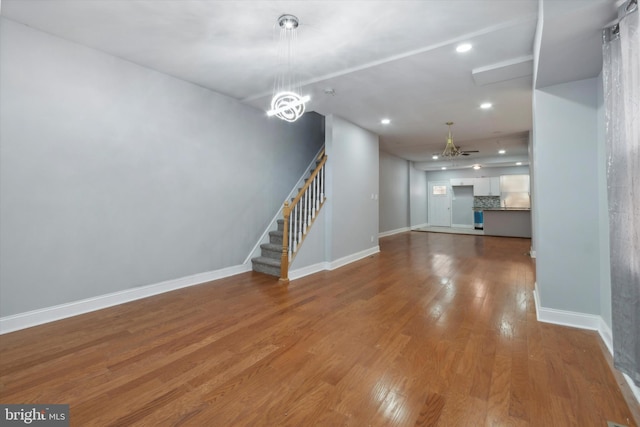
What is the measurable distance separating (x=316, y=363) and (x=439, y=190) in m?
11.9

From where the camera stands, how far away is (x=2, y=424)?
147 cm

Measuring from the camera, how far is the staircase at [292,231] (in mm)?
4203

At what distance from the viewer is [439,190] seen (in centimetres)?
1240

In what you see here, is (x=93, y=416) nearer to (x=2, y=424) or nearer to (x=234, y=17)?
(x=2, y=424)

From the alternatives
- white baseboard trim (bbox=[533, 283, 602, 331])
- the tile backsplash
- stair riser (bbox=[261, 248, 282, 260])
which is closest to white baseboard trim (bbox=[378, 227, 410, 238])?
the tile backsplash

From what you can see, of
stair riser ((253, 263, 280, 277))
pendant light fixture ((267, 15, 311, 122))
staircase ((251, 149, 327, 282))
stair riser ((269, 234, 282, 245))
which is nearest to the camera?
pendant light fixture ((267, 15, 311, 122))

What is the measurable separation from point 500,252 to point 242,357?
255 inches

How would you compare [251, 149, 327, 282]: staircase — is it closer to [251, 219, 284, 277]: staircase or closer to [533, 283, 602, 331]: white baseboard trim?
[251, 219, 284, 277]: staircase

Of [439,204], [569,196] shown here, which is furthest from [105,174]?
[439,204]

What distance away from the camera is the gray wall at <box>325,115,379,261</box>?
4.92 m

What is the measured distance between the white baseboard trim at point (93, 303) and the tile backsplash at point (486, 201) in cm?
1112

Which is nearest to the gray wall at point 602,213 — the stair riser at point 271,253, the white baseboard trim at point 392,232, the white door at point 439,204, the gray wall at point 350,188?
the gray wall at point 350,188

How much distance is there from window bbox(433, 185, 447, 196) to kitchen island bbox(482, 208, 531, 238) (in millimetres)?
3172

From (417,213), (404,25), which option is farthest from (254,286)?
(417,213)
